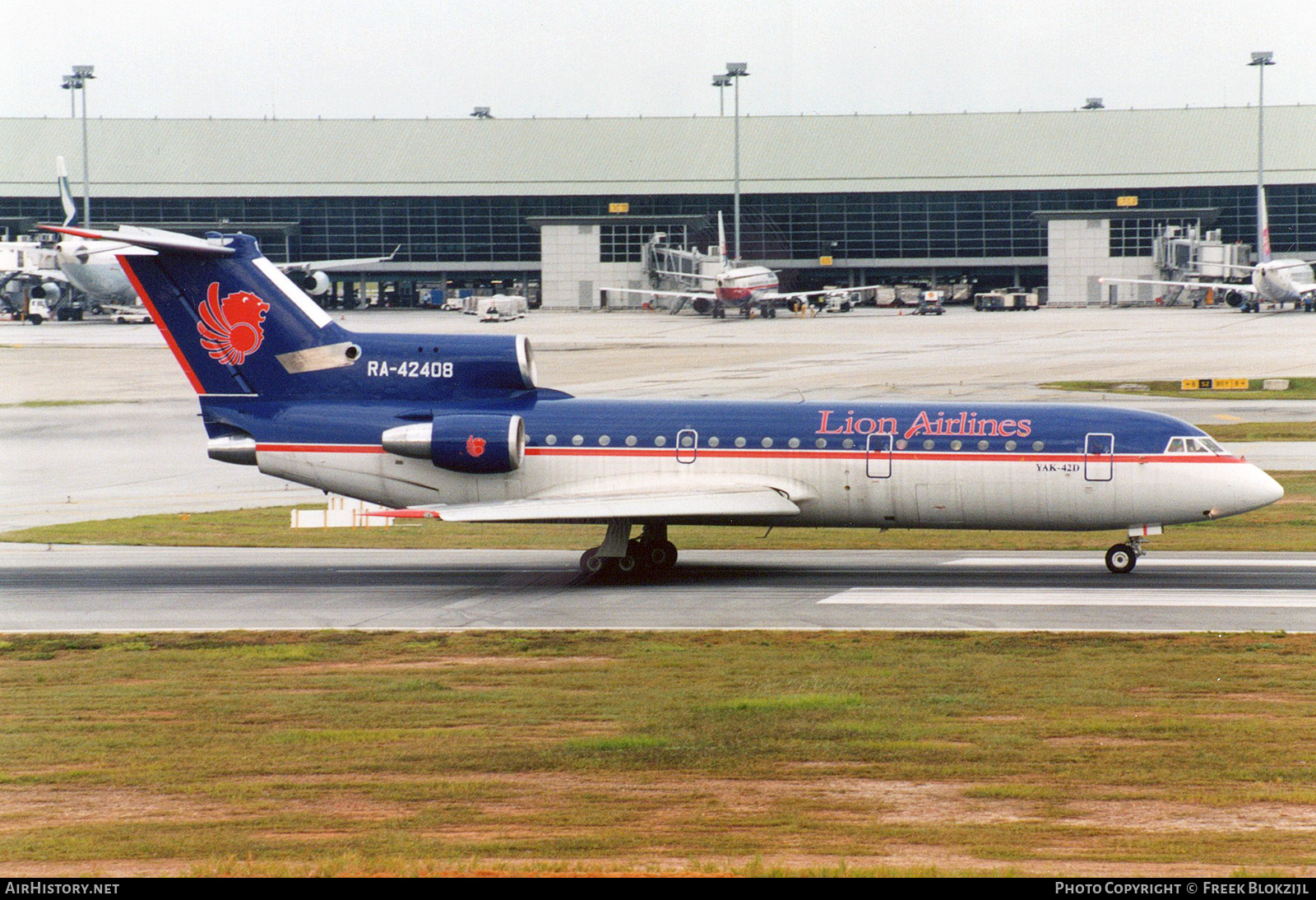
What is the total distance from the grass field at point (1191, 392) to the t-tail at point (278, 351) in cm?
4182

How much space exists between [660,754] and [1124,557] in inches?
702

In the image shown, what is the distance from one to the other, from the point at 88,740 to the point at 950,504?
18.9 meters

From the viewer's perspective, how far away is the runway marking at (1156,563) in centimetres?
3158

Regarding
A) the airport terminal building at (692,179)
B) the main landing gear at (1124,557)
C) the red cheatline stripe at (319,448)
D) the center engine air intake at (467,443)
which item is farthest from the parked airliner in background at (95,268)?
the main landing gear at (1124,557)

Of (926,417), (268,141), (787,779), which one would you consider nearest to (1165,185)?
(268,141)

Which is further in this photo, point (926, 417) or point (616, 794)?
point (926, 417)

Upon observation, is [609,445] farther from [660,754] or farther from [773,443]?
[660,754]

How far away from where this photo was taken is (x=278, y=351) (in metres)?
31.8

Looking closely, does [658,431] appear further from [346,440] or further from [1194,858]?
[1194,858]

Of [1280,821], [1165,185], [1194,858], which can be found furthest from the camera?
[1165,185]

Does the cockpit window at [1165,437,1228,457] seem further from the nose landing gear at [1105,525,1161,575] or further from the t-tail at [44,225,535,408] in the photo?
the t-tail at [44,225,535,408]

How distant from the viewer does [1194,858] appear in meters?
11.8

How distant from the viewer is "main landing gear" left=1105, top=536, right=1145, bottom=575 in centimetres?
3047

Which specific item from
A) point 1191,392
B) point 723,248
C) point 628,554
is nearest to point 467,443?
point 628,554
